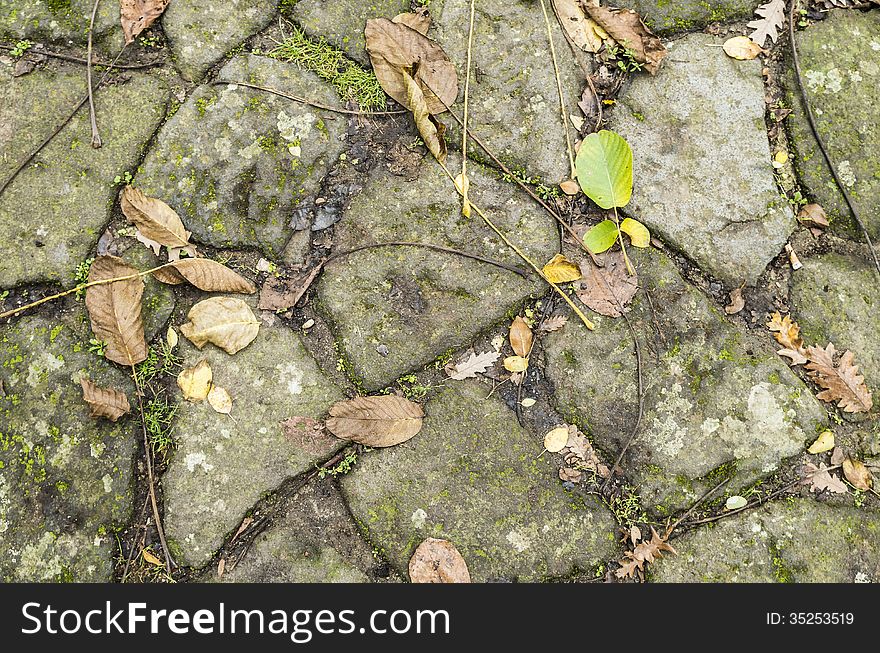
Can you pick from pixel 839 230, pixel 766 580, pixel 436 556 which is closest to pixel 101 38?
pixel 436 556

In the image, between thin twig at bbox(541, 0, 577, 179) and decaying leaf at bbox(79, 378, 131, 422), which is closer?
decaying leaf at bbox(79, 378, 131, 422)

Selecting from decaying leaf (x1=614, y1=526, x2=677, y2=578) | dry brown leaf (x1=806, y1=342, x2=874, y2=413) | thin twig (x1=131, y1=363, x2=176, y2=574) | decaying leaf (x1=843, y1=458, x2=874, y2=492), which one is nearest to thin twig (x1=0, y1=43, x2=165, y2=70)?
thin twig (x1=131, y1=363, x2=176, y2=574)

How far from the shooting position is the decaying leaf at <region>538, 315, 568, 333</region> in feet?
7.32

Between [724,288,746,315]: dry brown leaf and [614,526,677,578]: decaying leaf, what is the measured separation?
2.67 feet

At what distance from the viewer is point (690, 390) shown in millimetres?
2207

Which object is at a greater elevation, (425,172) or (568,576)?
(425,172)

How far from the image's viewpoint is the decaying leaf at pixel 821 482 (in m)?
2.18

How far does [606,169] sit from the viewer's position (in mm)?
2293

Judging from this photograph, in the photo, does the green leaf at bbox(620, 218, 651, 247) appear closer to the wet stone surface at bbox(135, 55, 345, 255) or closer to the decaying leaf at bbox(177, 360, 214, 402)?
the wet stone surface at bbox(135, 55, 345, 255)

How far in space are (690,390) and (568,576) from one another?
751 millimetres

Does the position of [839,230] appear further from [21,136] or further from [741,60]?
[21,136]

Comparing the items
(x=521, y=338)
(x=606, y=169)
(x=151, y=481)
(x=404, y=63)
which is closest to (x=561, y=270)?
(x=521, y=338)

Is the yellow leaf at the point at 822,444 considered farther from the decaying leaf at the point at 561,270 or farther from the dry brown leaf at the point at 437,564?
the dry brown leaf at the point at 437,564

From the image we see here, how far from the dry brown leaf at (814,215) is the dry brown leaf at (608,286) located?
2.26 ft
